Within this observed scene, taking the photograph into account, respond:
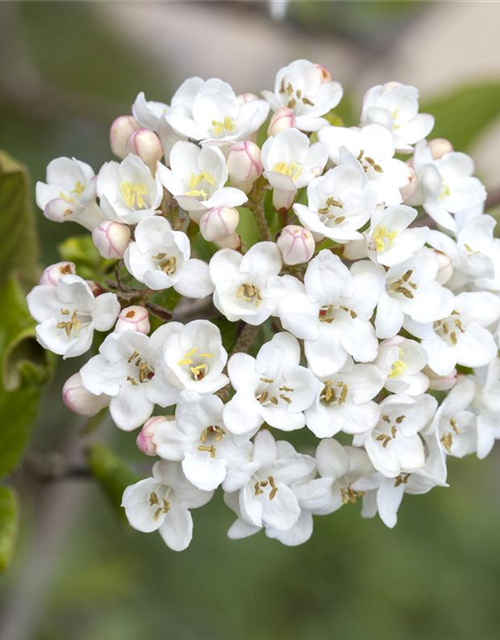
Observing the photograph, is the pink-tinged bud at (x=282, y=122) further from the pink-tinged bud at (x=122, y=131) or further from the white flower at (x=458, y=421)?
the white flower at (x=458, y=421)

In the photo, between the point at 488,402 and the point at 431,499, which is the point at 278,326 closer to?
the point at 488,402

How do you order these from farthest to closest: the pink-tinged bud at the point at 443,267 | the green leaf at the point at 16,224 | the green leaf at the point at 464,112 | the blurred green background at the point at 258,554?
the blurred green background at the point at 258,554 → the green leaf at the point at 464,112 → the green leaf at the point at 16,224 → the pink-tinged bud at the point at 443,267

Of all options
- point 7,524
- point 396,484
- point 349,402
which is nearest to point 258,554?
point 7,524

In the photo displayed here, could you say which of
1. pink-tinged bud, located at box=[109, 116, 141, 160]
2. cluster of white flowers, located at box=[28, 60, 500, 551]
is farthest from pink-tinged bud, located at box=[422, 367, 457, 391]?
pink-tinged bud, located at box=[109, 116, 141, 160]

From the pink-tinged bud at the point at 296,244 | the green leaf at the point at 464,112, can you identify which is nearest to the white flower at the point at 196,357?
the pink-tinged bud at the point at 296,244

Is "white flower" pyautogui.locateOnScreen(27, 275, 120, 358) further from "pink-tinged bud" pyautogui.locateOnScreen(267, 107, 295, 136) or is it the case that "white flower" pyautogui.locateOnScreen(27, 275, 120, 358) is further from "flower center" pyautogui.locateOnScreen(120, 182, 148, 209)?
"pink-tinged bud" pyautogui.locateOnScreen(267, 107, 295, 136)

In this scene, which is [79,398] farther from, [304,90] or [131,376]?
[304,90]
